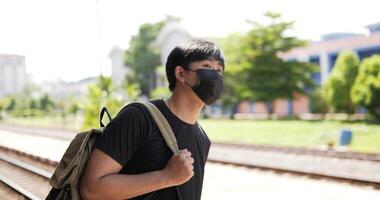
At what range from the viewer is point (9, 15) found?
338 centimetres

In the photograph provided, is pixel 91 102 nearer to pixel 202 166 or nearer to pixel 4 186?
pixel 4 186

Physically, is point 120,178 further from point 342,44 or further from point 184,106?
point 342,44

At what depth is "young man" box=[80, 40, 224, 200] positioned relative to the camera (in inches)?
64.7

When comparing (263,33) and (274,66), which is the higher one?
(263,33)

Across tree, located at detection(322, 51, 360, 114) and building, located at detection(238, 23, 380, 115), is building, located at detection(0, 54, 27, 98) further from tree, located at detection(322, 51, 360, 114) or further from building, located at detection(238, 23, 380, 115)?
building, located at detection(238, 23, 380, 115)

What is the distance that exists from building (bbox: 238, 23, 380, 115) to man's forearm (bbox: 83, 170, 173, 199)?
3544cm

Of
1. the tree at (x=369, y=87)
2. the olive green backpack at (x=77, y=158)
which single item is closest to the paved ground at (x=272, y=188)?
the olive green backpack at (x=77, y=158)

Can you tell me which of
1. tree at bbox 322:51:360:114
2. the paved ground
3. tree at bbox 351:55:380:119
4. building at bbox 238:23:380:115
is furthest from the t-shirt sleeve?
building at bbox 238:23:380:115

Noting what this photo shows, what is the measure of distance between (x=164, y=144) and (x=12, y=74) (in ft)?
9.35

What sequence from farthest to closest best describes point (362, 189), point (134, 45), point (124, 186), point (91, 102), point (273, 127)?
point (134, 45), point (273, 127), point (91, 102), point (362, 189), point (124, 186)

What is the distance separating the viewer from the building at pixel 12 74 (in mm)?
3841

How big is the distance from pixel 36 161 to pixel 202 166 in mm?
2834

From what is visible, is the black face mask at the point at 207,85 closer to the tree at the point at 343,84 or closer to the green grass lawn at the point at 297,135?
the green grass lawn at the point at 297,135

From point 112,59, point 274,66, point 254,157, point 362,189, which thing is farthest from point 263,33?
point 112,59
